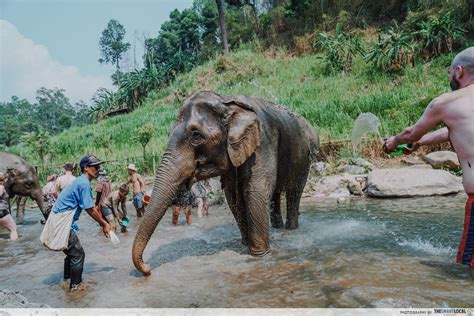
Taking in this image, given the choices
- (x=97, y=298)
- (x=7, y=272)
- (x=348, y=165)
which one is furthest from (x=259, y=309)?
(x=348, y=165)

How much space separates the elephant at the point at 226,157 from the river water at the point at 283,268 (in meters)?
0.33

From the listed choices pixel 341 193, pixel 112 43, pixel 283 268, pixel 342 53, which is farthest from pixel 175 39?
pixel 283 268

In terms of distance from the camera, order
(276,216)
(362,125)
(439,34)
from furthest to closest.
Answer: (439,34)
(362,125)
(276,216)

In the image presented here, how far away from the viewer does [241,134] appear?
369 centimetres

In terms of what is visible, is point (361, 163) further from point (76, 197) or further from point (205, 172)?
point (76, 197)

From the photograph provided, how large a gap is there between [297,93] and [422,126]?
1597 cm

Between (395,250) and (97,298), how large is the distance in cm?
265

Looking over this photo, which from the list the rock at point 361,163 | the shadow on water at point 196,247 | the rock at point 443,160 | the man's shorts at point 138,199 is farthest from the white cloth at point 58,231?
the rock at point 443,160

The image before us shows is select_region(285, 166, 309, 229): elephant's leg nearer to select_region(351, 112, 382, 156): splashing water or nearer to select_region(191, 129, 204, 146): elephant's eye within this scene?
select_region(351, 112, 382, 156): splashing water

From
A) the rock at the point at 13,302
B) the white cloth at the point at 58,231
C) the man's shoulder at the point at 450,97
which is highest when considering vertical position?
the man's shoulder at the point at 450,97

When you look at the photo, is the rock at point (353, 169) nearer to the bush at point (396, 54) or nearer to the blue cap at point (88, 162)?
the blue cap at point (88, 162)

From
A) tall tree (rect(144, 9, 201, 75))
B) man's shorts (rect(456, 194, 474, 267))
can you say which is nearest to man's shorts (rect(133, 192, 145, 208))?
man's shorts (rect(456, 194, 474, 267))

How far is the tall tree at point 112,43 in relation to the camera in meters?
24.6

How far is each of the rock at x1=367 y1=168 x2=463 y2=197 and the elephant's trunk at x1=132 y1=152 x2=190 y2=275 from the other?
4.89 m
